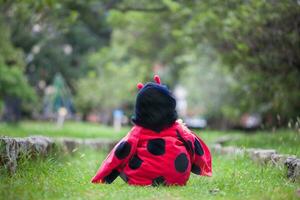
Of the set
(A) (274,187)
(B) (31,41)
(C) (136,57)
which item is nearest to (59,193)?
(A) (274,187)

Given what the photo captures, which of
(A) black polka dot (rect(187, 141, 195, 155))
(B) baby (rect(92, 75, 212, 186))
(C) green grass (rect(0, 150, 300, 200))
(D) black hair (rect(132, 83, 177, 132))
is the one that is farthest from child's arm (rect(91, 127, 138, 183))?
(A) black polka dot (rect(187, 141, 195, 155))

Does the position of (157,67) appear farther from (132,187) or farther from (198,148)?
(132,187)

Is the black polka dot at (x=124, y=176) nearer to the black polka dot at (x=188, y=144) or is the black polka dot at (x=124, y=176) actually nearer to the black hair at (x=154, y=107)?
the black hair at (x=154, y=107)

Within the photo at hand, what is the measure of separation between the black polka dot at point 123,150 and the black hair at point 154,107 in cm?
29

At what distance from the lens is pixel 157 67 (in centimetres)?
4109

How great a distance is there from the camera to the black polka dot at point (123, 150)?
21.6 feet

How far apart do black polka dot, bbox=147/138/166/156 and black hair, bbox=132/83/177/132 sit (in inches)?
5.2

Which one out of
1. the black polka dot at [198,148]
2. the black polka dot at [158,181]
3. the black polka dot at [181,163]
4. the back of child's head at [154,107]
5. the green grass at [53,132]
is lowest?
the green grass at [53,132]

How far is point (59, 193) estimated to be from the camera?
577cm

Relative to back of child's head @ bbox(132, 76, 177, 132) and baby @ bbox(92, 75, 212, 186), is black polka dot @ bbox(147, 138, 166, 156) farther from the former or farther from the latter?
back of child's head @ bbox(132, 76, 177, 132)

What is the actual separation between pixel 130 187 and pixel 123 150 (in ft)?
1.46

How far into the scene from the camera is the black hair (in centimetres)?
660

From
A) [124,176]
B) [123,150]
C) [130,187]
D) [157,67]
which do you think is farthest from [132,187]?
[157,67]

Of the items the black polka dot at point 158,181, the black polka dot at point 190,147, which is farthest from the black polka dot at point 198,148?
the black polka dot at point 158,181
